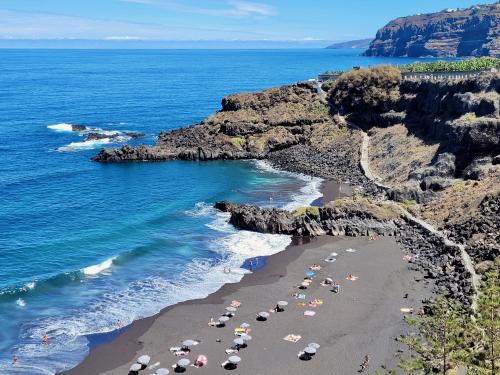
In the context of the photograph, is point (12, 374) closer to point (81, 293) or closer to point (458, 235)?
point (81, 293)

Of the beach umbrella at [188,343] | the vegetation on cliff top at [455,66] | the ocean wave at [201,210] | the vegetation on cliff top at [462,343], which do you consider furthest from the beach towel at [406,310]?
the vegetation on cliff top at [455,66]

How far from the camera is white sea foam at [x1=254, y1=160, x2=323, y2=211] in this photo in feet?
261

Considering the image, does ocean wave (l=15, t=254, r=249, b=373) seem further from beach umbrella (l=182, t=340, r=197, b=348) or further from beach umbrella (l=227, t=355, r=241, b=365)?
beach umbrella (l=227, t=355, r=241, b=365)

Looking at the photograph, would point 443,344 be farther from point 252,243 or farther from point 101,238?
point 101,238

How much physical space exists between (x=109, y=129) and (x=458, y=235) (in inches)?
3904

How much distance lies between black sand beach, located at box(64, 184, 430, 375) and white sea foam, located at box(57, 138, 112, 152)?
69.7 m

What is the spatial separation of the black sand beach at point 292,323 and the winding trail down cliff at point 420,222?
182 inches

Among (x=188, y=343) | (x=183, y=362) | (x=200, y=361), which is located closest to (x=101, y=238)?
(x=188, y=343)

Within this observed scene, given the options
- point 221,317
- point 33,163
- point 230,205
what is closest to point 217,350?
point 221,317

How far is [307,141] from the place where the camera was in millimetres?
111562

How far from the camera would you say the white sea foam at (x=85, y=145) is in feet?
380

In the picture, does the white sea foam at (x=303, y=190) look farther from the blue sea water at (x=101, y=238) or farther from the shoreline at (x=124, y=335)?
the shoreline at (x=124, y=335)

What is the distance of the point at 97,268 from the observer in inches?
2304

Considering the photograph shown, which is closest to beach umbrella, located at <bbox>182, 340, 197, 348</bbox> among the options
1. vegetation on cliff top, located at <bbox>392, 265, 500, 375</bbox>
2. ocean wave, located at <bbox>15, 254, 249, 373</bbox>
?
ocean wave, located at <bbox>15, 254, 249, 373</bbox>
